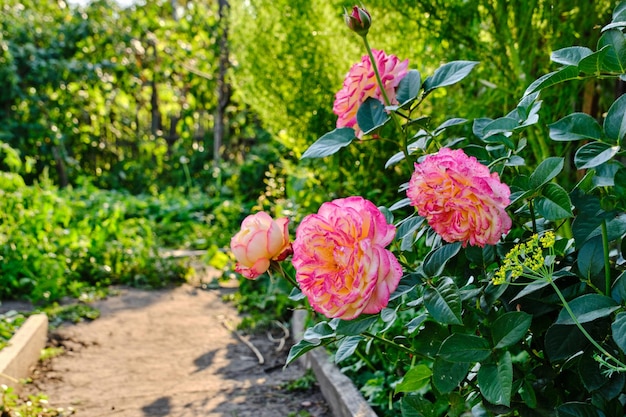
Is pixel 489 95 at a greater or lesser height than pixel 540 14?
lesser

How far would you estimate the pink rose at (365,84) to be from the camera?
127cm

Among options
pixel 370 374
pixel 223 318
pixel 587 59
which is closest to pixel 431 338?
pixel 587 59

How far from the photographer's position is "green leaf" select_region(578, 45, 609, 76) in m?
0.94

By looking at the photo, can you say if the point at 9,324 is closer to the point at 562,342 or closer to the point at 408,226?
the point at 408,226

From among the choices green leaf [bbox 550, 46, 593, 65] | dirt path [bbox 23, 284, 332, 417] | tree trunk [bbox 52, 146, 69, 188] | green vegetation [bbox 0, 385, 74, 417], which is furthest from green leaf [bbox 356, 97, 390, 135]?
tree trunk [bbox 52, 146, 69, 188]

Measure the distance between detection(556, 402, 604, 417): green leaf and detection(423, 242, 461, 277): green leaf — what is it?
29 cm

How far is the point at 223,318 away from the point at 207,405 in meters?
1.45

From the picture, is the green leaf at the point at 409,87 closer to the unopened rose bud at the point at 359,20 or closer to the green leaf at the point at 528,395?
the unopened rose bud at the point at 359,20

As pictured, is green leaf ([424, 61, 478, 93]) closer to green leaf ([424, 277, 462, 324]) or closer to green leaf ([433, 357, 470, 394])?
green leaf ([424, 277, 462, 324])

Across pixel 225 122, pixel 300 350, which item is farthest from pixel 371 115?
pixel 225 122

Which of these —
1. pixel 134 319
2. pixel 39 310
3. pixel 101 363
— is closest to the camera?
pixel 101 363

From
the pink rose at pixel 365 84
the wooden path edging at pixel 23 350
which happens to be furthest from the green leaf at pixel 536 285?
the wooden path edging at pixel 23 350

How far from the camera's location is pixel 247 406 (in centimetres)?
259

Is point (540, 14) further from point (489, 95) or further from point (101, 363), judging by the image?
point (101, 363)
